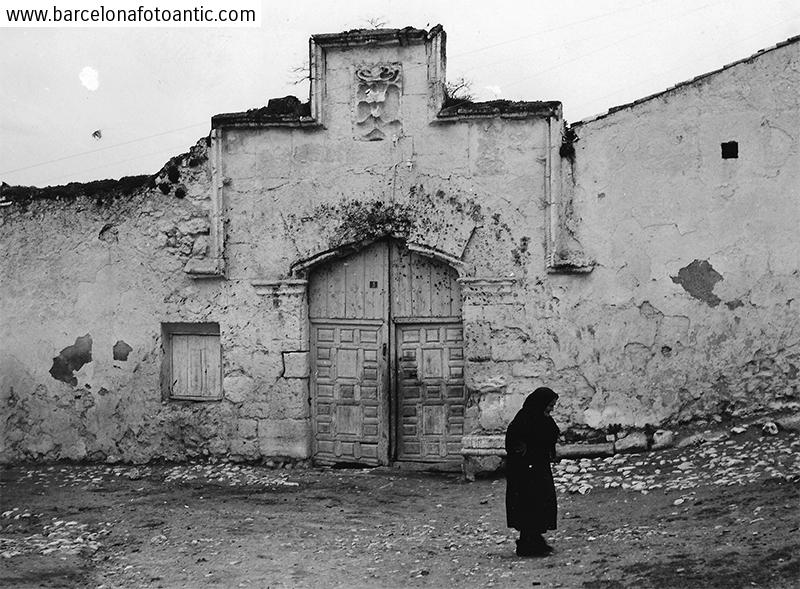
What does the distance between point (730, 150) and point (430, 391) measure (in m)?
3.95

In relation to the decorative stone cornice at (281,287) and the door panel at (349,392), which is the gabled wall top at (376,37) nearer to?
the decorative stone cornice at (281,287)

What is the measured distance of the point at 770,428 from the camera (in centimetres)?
997

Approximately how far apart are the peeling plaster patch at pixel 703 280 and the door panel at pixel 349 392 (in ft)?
10.6

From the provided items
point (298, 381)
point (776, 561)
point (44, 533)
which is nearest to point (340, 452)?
point (298, 381)

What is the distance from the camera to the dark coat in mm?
7328

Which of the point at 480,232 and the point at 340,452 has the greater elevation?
the point at 480,232

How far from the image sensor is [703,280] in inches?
407

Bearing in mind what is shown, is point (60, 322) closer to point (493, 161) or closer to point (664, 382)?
point (493, 161)

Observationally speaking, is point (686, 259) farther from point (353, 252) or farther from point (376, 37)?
point (376, 37)

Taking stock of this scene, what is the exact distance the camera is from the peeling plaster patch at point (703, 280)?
10.3 metres

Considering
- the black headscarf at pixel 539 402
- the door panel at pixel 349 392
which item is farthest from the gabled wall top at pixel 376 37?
the black headscarf at pixel 539 402

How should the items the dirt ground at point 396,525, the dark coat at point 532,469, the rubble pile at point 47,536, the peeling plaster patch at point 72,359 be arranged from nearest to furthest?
the dirt ground at point 396,525, the dark coat at point 532,469, the rubble pile at point 47,536, the peeling plaster patch at point 72,359

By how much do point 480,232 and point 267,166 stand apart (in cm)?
245

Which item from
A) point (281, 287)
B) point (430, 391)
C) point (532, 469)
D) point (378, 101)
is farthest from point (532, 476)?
point (378, 101)
